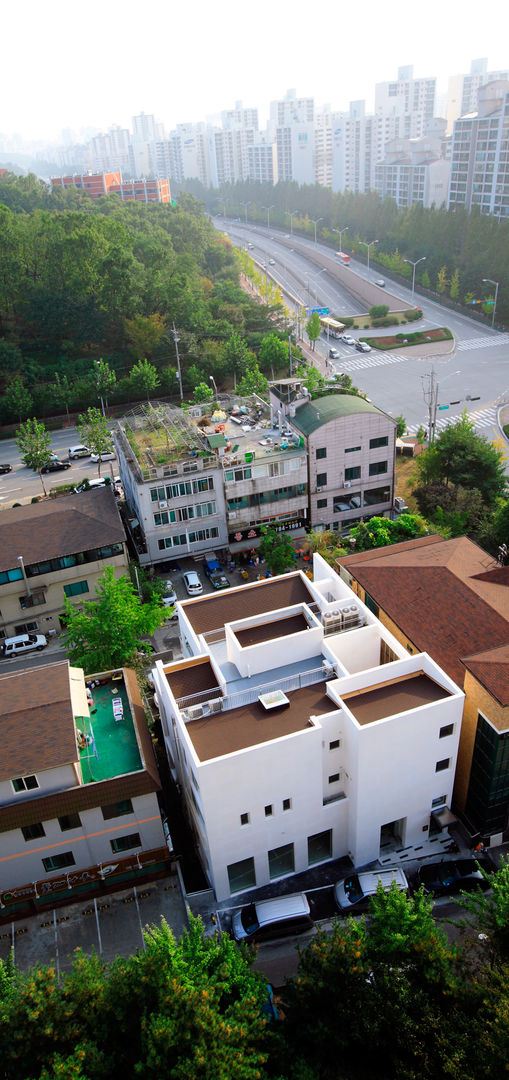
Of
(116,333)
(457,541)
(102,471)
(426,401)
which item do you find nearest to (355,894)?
(457,541)

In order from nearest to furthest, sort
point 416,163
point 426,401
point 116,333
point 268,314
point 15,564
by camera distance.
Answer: point 15,564 → point 426,401 → point 116,333 → point 268,314 → point 416,163

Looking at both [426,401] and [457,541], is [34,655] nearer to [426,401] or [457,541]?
[457,541]

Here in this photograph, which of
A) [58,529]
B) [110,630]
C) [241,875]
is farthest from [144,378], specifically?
[241,875]

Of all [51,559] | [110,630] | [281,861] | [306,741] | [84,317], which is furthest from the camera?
[84,317]

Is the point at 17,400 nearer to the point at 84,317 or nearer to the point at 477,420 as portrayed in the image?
the point at 84,317

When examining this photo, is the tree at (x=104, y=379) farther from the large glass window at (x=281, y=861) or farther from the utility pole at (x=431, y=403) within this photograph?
the large glass window at (x=281, y=861)

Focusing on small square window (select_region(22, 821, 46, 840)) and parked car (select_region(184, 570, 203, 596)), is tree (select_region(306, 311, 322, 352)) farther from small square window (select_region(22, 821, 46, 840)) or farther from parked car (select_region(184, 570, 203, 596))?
small square window (select_region(22, 821, 46, 840))
